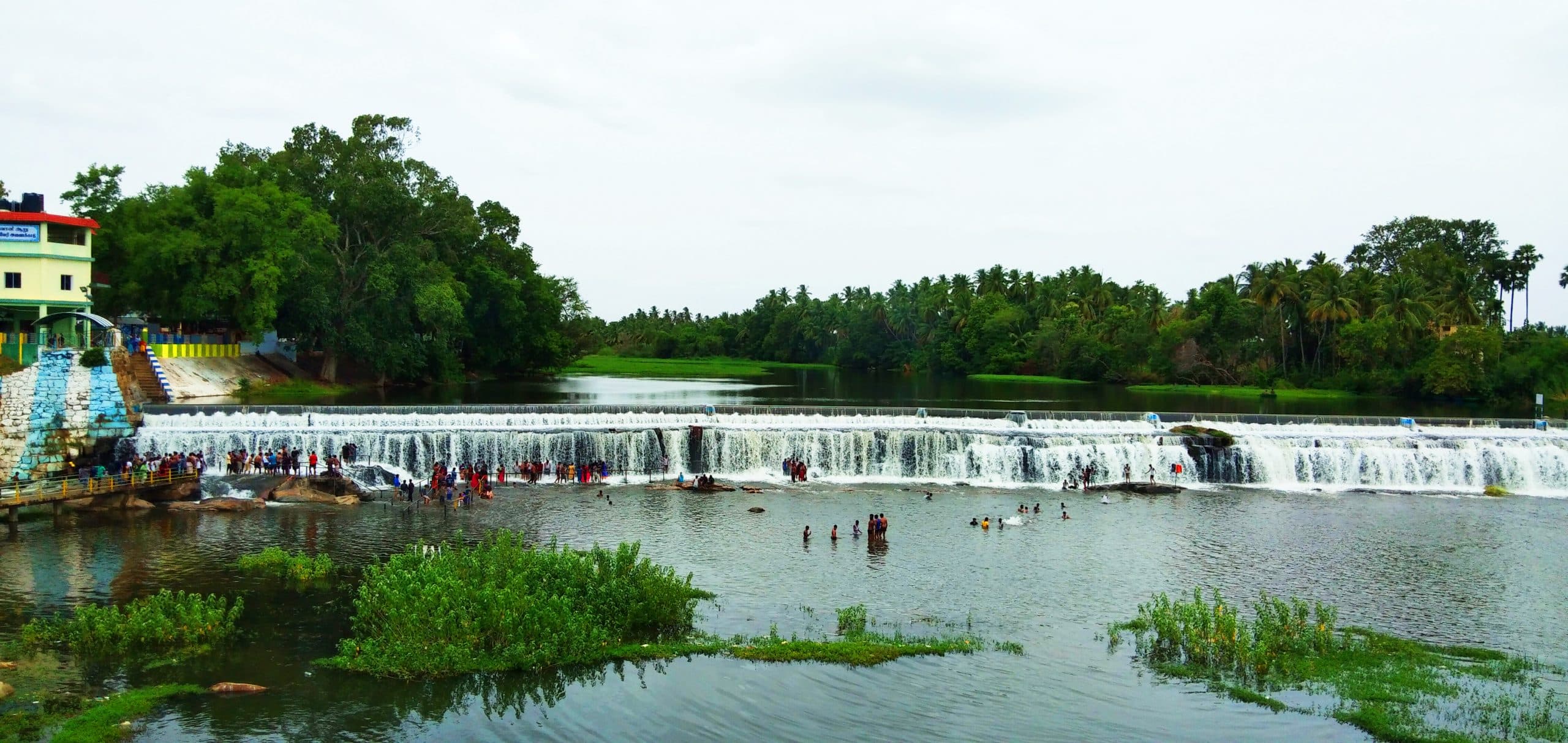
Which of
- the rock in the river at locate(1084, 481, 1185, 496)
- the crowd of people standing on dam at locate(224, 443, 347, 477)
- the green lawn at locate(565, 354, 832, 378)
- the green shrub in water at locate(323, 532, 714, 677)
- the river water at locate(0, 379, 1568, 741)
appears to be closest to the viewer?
the river water at locate(0, 379, 1568, 741)

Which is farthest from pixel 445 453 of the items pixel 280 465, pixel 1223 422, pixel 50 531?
pixel 1223 422

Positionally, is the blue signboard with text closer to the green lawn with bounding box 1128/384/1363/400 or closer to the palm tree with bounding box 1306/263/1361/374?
the green lawn with bounding box 1128/384/1363/400

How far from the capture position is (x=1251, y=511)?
41.2 m

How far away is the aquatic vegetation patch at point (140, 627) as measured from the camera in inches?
869

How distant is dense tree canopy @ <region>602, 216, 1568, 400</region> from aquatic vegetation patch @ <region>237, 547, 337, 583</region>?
87.8 meters

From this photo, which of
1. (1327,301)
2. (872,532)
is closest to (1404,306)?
(1327,301)

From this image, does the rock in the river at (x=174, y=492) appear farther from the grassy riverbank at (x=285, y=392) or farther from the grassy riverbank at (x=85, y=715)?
the grassy riverbank at (x=285, y=392)

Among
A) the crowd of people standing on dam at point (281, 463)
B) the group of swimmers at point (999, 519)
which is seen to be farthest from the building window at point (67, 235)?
the group of swimmers at point (999, 519)

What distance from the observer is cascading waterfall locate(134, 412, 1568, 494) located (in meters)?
47.0

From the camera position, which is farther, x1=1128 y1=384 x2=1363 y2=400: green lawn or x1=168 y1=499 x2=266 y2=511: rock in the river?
x1=1128 y1=384 x2=1363 y2=400: green lawn

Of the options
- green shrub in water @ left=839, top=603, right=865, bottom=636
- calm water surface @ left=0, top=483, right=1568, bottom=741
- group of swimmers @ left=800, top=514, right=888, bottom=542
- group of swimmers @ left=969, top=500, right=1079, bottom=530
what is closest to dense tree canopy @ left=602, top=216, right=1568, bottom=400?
calm water surface @ left=0, top=483, right=1568, bottom=741

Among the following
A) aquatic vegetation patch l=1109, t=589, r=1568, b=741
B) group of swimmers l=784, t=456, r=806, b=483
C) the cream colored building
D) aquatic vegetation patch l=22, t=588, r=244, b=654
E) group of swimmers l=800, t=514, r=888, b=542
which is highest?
the cream colored building

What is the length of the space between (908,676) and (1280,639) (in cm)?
817

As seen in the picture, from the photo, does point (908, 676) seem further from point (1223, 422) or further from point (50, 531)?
point (1223, 422)
